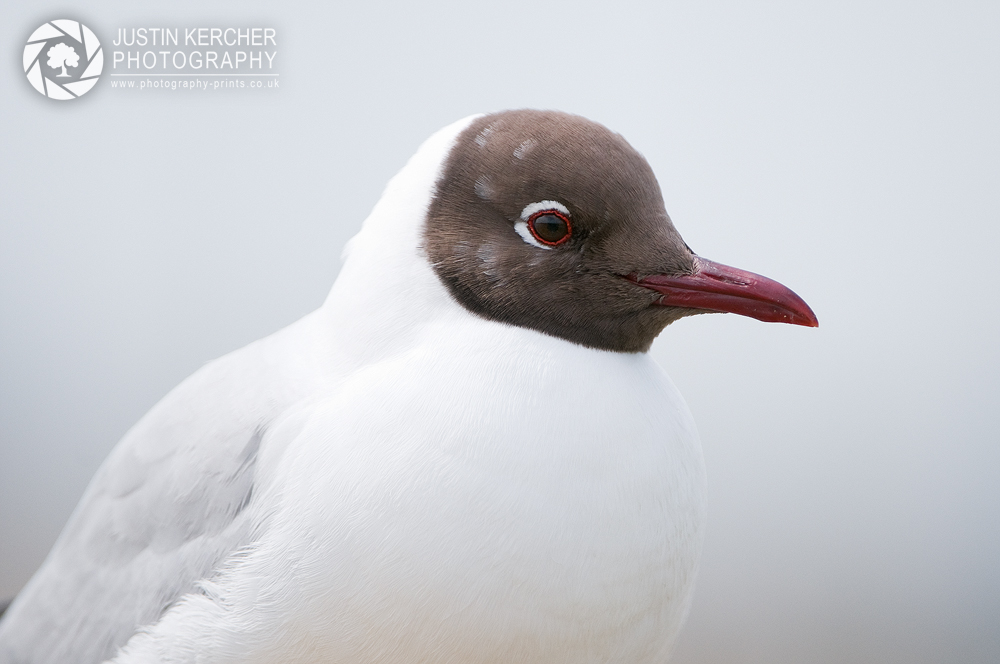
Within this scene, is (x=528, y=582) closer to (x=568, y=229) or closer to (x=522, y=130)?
(x=568, y=229)

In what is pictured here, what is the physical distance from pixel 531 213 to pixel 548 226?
0.08ft

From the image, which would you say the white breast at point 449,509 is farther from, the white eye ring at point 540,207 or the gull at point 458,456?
the white eye ring at point 540,207

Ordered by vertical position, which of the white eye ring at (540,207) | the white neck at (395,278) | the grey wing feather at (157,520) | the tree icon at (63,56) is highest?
the tree icon at (63,56)

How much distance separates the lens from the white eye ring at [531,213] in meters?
0.99

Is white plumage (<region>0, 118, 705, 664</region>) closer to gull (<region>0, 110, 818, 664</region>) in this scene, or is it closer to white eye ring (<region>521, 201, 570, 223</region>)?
gull (<region>0, 110, 818, 664</region>)

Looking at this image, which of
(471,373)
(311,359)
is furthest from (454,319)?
(311,359)

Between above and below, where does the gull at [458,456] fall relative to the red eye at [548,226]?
below

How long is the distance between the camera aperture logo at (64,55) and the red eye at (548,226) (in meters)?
1.44

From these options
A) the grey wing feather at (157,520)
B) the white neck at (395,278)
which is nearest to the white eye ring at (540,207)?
the white neck at (395,278)

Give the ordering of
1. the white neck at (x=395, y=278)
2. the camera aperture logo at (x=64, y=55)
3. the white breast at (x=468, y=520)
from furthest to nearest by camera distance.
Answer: the camera aperture logo at (x=64, y=55) → the white neck at (x=395, y=278) → the white breast at (x=468, y=520)

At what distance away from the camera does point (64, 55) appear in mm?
2012

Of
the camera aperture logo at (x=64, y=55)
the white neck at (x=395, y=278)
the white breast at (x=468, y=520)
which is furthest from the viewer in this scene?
the camera aperture logo at (x=64, y=55)

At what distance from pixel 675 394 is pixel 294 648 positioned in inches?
20.9

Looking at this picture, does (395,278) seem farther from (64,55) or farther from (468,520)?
(64,55)
